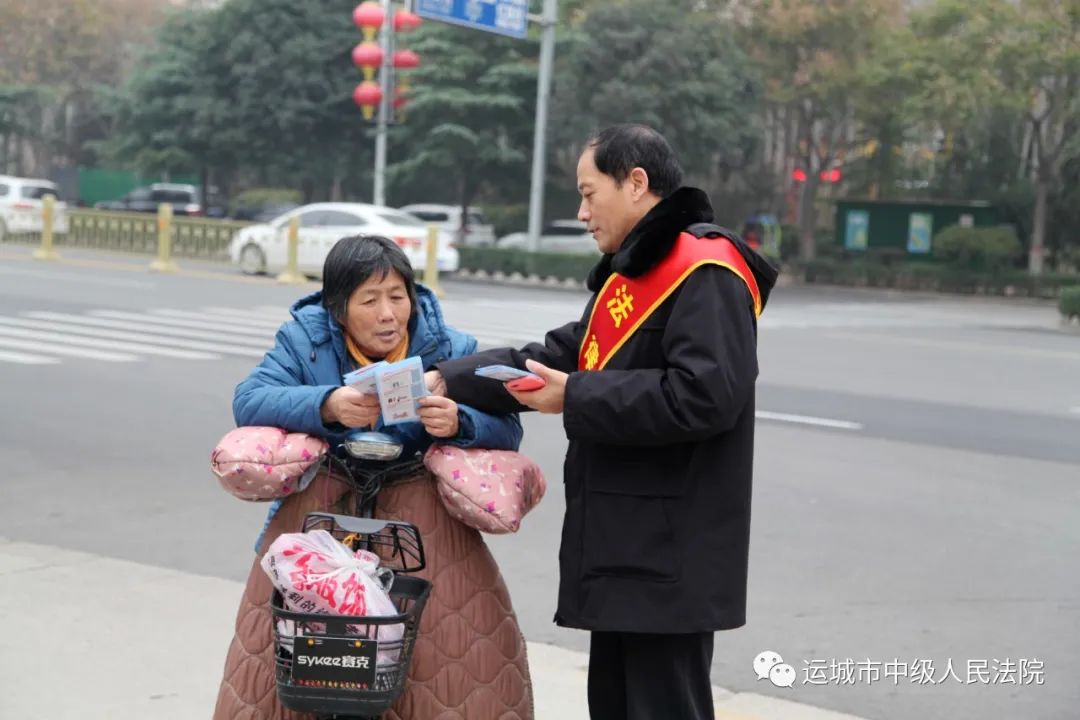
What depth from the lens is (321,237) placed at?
23078 mm

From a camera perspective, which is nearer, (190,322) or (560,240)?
(190,322)

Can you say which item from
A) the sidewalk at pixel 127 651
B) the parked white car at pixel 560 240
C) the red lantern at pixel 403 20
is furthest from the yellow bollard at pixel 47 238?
the sidewalk at pixel 127 651

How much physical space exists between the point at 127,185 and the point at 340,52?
18967mm

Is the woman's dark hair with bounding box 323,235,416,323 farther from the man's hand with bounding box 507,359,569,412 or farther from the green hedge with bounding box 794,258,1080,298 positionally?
the green hedge with bounding box 794,258,1080,298

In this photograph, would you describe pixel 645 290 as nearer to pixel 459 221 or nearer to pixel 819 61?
pixel 819 61

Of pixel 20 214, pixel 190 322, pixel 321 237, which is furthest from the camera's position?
pixel 20 214

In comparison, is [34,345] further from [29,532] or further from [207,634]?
[207,634]

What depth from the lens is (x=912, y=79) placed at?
29797 mm

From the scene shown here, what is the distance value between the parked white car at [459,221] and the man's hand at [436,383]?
109 feet

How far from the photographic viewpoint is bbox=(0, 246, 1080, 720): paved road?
206 inches

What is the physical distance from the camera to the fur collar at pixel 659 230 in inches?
111

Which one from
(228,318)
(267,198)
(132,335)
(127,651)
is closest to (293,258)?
(228,318)

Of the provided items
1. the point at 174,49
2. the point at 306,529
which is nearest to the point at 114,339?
the point at 306,529

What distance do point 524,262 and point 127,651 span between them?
23199 millimetres
